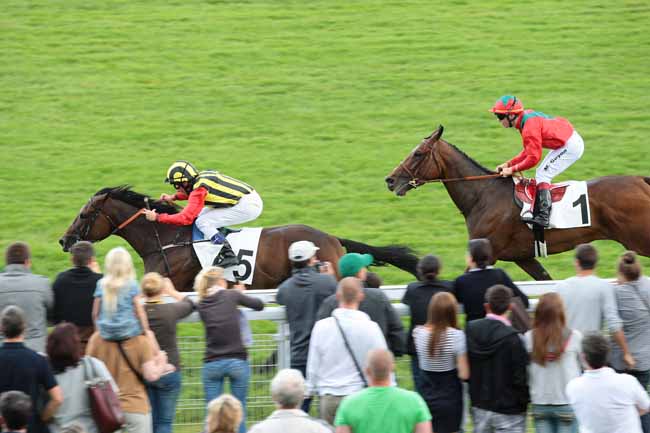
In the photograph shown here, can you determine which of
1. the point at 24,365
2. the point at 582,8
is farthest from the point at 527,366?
the point at 582,8

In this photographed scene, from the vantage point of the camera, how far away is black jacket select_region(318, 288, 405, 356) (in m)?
6.48

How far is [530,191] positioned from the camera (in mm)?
10500

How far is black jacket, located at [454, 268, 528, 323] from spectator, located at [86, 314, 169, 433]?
185 cm

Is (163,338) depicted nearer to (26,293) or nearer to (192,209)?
(26,293)

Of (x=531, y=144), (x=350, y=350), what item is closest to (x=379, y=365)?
(x=350, y=350)

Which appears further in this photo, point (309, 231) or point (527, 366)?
point (309, 231)

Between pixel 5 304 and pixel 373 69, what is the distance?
14440 millimetres

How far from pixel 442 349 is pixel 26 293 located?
98.1 inches

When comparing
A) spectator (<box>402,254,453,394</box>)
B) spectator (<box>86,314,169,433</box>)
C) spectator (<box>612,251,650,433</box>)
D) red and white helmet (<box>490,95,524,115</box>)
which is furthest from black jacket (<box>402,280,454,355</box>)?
red and white helmet (<box>490,95,524,115</box>)

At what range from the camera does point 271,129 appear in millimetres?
17781

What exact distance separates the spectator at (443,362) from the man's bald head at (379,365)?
992 millimetres

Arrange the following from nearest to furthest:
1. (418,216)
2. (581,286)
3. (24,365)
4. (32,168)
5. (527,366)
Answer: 1. (24,365)
2. (527,366)
3. (581,286)
4. (418,216)
5. (32,168)

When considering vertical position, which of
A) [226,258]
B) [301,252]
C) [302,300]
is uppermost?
[226,258]

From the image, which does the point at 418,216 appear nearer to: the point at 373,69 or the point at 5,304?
the point at 373,69
